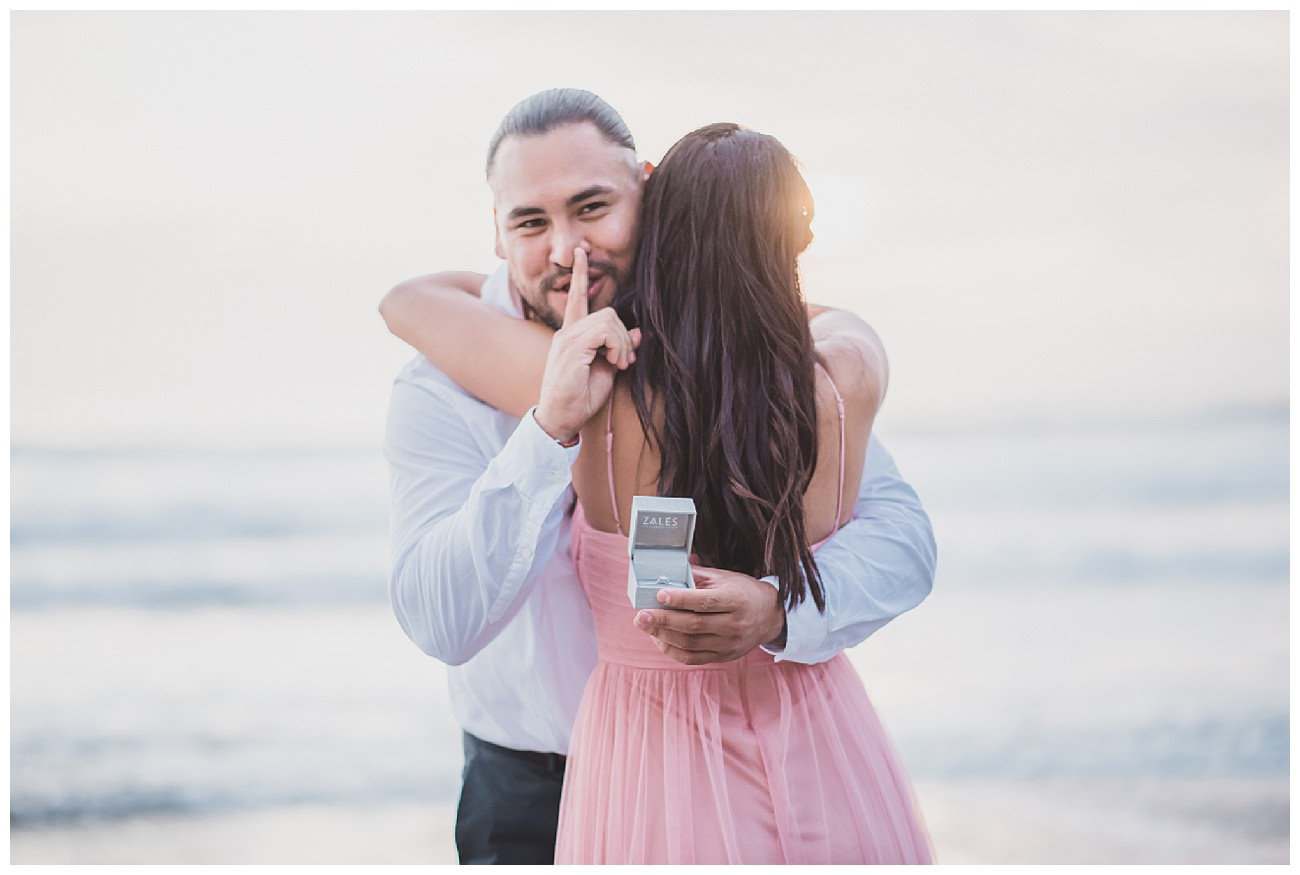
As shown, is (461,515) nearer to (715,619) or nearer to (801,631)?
(715,619)

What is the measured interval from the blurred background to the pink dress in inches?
46.3

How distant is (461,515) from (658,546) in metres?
0.32

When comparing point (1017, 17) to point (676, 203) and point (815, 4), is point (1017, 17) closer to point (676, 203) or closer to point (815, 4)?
point (815, 4)

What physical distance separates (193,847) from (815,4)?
265 cm

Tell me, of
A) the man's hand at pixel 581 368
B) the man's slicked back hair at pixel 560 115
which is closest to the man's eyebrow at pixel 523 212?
the man's slicked back hair at pixel 560 115

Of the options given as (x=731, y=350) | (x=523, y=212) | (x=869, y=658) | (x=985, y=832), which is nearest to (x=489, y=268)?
(x=523, y=212)

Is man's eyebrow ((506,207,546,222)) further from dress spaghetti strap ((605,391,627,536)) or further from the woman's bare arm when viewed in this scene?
dress spaghetti strap ((605,391,627,536))

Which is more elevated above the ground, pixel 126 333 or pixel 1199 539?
pixel 126 333

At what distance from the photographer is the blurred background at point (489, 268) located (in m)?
2.78

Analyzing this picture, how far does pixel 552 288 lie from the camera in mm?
1999

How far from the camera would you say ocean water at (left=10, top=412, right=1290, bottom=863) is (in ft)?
11.3

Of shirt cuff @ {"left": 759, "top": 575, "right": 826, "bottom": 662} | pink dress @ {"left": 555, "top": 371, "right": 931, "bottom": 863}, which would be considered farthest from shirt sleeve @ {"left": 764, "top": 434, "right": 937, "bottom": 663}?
pink dress @ {"left": 555, "top": 371, "right": 931, "bottom": 863}

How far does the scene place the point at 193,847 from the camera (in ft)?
10.6

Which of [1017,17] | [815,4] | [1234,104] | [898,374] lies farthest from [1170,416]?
[815,4]
